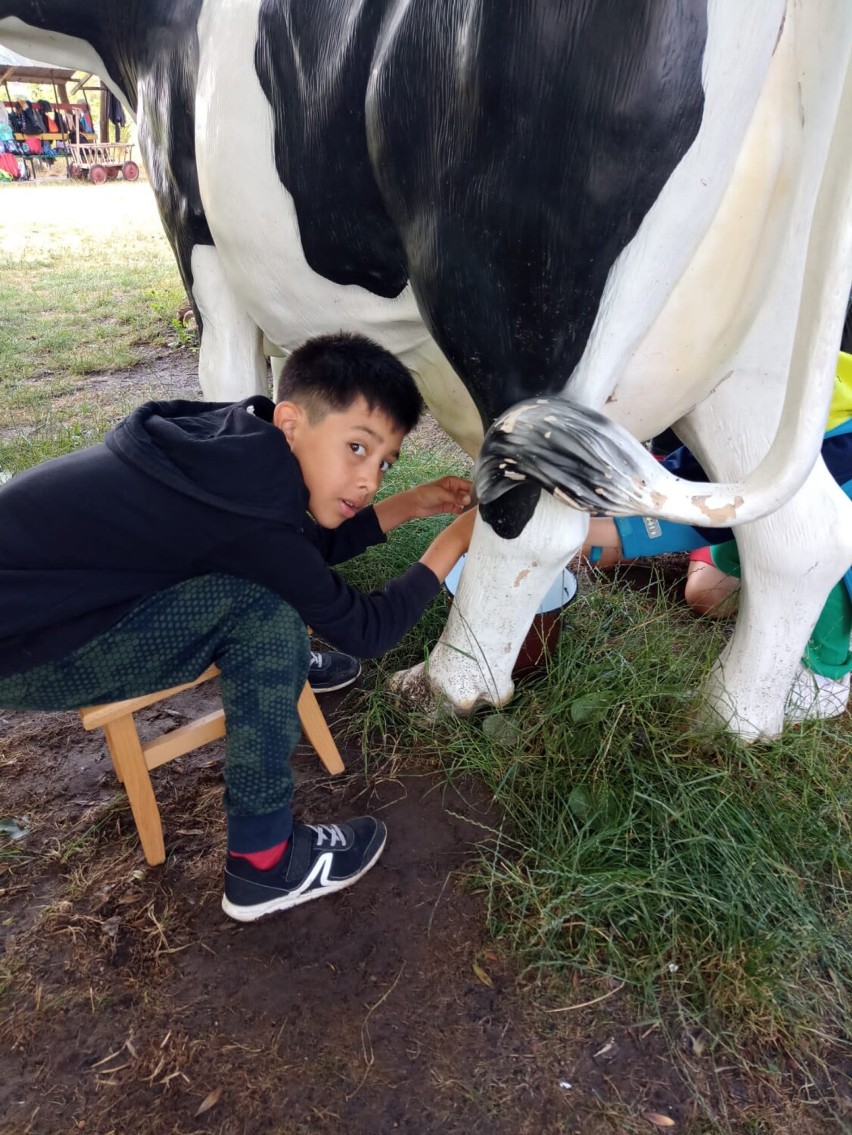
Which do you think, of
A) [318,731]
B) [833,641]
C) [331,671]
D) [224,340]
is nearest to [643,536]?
[833,641]

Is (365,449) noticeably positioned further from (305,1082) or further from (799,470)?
(305,1082)

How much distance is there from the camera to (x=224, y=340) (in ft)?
4.73

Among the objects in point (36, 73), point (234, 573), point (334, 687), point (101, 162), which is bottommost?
point (101, 162)

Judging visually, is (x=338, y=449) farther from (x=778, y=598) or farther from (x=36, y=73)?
(x=36, y=73)

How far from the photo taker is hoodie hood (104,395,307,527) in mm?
1002

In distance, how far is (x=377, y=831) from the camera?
1.27 metres

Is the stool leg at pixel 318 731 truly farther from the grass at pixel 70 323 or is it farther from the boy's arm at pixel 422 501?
the grass at pixel 70 323

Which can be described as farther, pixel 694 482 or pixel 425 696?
pixel 425 696

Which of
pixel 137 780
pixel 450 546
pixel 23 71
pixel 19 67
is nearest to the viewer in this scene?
pixel 137 780

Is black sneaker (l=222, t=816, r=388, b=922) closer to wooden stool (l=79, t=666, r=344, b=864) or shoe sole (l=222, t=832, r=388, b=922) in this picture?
shoe sole (l=222, t=832, r=388, b=922)

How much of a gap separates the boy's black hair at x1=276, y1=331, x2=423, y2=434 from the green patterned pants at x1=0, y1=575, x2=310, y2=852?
0.29 meters

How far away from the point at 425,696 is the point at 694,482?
0.72m

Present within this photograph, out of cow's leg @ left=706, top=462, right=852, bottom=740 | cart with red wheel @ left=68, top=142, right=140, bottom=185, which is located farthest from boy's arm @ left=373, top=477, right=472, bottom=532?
cart with red wheel @ left=68, top=142, right=140, bottom=185

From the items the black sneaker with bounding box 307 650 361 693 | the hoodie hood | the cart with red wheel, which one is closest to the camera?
the hoodie hood
